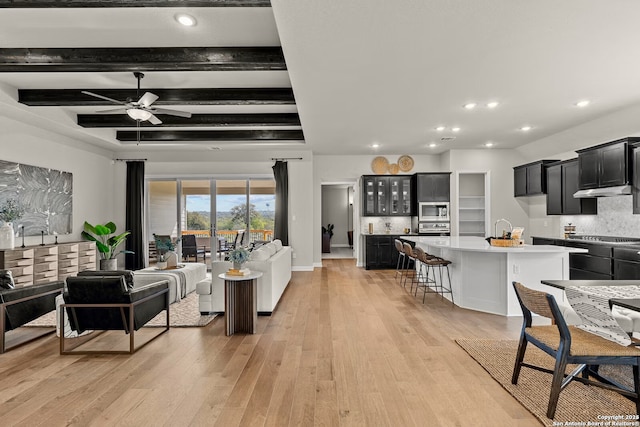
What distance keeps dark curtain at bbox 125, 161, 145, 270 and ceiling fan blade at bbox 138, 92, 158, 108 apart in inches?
179

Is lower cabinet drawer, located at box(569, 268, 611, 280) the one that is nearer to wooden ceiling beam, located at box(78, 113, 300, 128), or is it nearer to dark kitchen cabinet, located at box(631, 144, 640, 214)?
dark kitchen cabinet, located at box(631, 144, 640, 214)

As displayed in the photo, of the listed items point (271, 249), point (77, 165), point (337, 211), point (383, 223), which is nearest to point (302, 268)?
point (383, 223)

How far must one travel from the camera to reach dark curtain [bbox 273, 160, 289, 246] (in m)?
8.20

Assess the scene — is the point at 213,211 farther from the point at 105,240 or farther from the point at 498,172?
the point at 498,172

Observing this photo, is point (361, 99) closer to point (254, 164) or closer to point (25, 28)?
point (25, 28)

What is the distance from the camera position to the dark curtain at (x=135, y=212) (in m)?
8.30

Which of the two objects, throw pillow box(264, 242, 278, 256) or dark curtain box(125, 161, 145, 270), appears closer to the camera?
throw pillow box(264, 242, 278, 256)

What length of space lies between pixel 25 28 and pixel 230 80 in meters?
2.13

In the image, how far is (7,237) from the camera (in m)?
5.22

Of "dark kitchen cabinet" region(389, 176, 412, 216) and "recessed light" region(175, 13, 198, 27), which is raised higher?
"recessed light" region(175, 13, 198, 27)

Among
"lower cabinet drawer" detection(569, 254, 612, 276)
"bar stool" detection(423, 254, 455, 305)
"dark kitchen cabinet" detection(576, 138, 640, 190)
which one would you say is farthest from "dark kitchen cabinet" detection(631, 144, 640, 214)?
"bar stool" detection(423, 254, 455, 305)

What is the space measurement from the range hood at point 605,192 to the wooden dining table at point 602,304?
3.36m

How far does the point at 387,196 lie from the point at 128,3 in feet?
22.4

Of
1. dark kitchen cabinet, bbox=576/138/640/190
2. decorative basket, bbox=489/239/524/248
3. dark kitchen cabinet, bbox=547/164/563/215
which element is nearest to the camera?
decorative basket, bbox=489/239/524/248
